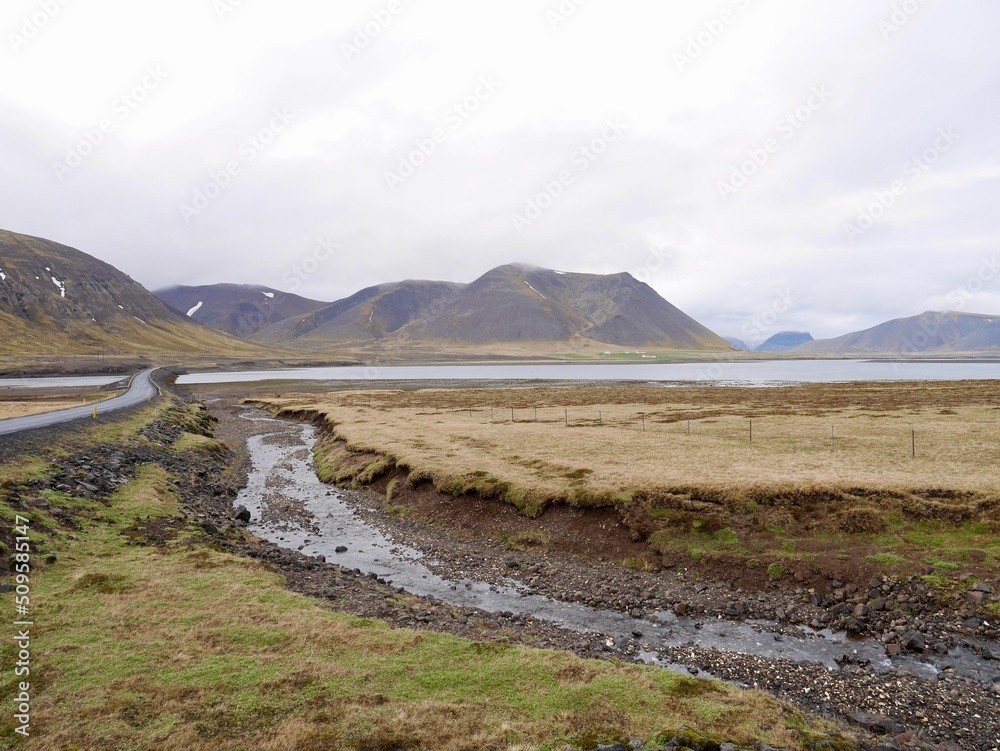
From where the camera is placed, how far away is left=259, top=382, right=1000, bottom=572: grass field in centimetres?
2441

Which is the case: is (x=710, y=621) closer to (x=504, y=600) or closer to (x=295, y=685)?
(x=504, y=600)

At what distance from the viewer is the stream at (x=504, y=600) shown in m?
16.8

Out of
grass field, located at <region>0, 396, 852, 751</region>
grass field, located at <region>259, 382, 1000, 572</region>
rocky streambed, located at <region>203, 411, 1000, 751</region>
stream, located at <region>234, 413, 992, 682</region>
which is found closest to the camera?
grass field, located at <region>0, 396, 852, 751</region>

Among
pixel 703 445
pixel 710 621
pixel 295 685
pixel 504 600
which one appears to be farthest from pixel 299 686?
pixel 703 445

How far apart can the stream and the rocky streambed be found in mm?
72

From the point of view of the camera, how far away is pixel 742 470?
107 ft

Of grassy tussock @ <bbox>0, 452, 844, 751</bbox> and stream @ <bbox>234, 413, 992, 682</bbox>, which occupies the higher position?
grassy tussock @ <bbox>0, 452, 844, 751</bbox>

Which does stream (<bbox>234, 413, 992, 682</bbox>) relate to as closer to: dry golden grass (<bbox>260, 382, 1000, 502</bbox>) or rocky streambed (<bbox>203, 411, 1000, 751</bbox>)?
rocky streambed (<bbox>203, 411, 1000, 751</bbox>)

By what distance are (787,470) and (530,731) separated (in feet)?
88.7

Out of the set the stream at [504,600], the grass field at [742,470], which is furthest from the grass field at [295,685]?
the grass field at [742,470]

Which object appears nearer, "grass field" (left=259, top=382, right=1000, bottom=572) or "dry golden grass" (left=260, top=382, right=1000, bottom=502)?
"grass field" (left=259, top=382, right=1000, bottom=572)

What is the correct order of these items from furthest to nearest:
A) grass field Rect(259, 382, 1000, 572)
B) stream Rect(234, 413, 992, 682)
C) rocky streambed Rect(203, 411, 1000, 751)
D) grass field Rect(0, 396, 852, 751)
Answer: grass field Rect(259, 382, 1000, 572)
stream Rect(234, 413, 992, 682)
rocky streambed Rect(203, 411, 1000, 751)
grass field Rect(0, 396, 852, 751)

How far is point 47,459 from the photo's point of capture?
33062 millimetres

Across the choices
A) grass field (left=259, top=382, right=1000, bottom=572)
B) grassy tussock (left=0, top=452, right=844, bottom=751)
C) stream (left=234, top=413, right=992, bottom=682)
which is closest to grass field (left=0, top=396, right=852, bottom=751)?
grassy tussock (left=0, top=452, right=844, bottom=751)
